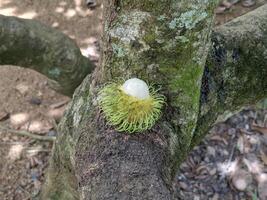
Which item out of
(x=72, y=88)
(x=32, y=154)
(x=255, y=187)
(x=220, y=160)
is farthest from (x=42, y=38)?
(x=255, y=187)

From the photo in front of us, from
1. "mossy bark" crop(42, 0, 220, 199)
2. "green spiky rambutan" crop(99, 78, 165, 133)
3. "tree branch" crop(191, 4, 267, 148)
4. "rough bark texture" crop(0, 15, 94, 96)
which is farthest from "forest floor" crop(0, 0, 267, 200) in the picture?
"green spiky rambutan" crop(99, 78, 165, 133)

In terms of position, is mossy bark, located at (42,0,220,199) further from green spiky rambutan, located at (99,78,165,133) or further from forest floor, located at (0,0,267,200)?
forest floor, located at (0,0,267,200)

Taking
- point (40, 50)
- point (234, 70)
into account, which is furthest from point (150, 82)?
point (40, 50)

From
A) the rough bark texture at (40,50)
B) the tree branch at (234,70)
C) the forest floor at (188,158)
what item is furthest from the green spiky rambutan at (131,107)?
the forest floor at (188,158)

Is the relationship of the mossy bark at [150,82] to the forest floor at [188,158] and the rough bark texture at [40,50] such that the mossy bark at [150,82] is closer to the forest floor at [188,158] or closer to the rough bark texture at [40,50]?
the rough bark texture at [40,50]

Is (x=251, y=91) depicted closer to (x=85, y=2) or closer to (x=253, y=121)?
(x=253, y=121)

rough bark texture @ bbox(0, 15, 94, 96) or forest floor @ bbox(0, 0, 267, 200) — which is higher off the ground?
rough bark texture @ bbox(0, 15, 94, 96)
